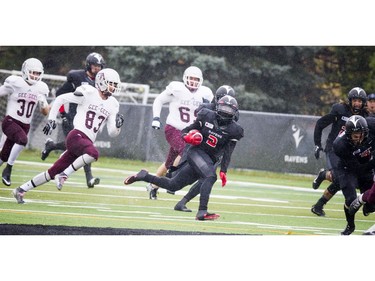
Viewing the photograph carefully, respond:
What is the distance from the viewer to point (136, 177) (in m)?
8.05

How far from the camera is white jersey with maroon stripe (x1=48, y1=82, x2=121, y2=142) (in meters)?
8.06

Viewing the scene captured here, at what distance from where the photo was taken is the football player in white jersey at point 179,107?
8.18m

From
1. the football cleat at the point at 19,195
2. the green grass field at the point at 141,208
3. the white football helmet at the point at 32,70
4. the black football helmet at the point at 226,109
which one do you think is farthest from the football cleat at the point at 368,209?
the white football helmet at the point at 32,70

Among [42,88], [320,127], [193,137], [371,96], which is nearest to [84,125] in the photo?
[42,88]

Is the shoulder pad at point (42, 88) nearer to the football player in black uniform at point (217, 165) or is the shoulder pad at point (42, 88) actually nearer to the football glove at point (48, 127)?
the football glove at point (48, 127)

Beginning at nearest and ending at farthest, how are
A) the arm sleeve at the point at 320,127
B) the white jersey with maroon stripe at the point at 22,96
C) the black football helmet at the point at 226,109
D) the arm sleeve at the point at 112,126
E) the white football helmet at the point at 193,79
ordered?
the black football helmet at the point at 226,109 < the arm sleeve at the point at 112,126 < the white football helmet at the point at 193,79 < the white jersey with maroon stripe at the point at 22,96 < the arm sleeve at the point at 320,127

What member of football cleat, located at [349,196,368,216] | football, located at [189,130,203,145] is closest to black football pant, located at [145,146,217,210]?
football, located at [189,130,203,145]

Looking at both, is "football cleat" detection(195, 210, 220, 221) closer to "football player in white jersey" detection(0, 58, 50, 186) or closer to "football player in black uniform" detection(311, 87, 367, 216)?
"football player in black uniform" detection(311, 87, 367, 216)

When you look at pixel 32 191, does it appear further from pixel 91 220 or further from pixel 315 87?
pixel 315 87

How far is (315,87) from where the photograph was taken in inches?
423

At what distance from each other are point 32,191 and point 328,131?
270 centimetres

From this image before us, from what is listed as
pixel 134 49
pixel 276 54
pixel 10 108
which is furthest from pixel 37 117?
pixel 276 54

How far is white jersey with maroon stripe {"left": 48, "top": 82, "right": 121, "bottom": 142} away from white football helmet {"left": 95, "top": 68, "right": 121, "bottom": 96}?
6 centimetres

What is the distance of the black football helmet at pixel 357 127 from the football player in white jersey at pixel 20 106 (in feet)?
8.51
